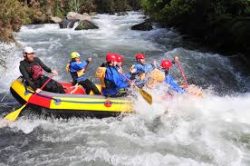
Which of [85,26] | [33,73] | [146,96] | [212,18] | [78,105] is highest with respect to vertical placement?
[33,73]

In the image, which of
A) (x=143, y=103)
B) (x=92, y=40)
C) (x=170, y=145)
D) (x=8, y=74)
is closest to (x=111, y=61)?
(x=143, y=103)

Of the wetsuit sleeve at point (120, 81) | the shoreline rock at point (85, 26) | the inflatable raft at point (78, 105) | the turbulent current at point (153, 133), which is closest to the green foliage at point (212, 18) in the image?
the turbulent current at point (153, 133)

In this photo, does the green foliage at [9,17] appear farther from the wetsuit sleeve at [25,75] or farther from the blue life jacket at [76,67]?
the blue life jacket at [76,67]

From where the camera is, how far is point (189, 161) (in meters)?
7.70

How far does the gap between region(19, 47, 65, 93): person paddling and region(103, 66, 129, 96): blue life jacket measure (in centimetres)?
110

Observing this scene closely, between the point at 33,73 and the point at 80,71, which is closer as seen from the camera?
the point at 33,73

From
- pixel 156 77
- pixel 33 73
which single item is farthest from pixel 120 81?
pixel 33 73

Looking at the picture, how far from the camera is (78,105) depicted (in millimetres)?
9445

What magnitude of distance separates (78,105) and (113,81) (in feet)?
3.01

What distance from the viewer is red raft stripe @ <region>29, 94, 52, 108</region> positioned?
372 inches

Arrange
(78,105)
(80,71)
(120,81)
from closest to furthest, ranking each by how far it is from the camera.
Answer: (78,105), (120,81), (80,71)

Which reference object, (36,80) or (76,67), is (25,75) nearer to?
(36,80)

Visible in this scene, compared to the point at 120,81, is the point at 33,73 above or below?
above

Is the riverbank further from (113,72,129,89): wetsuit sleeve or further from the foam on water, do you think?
(113,72,129,89): wetsuit sleeve
